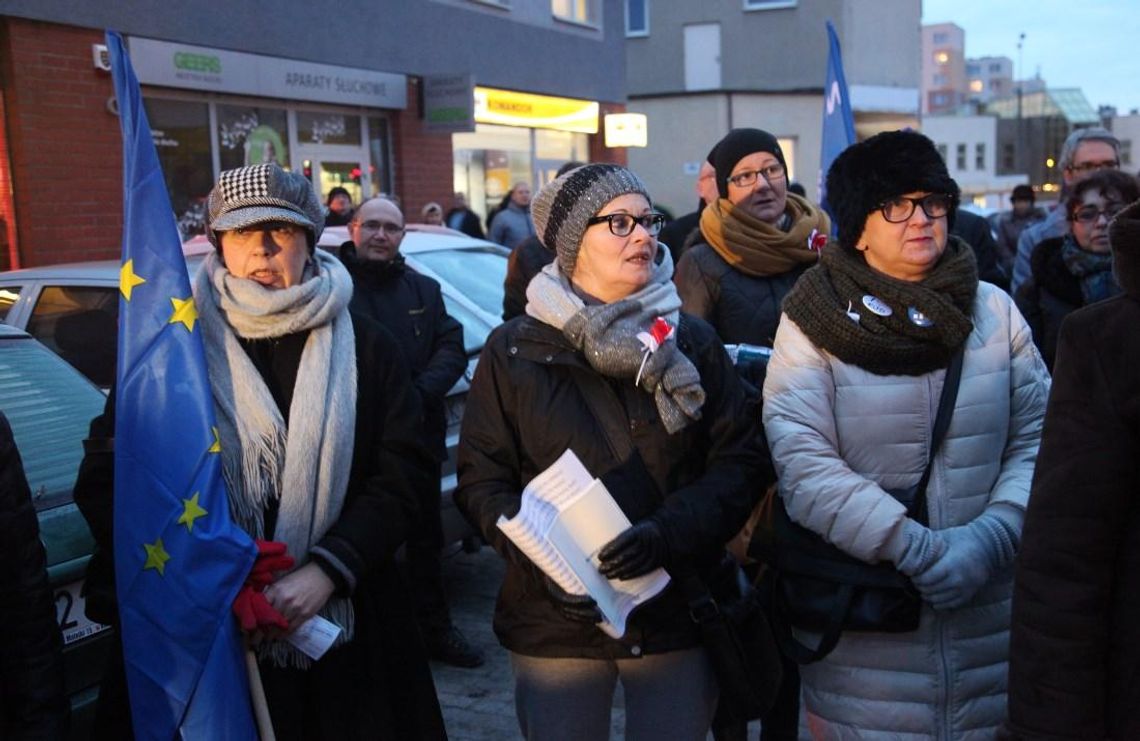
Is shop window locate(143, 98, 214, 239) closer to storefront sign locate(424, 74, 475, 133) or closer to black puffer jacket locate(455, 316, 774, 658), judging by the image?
storefront sign locate(424, 74, 475, 133)

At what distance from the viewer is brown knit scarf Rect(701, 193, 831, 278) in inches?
163

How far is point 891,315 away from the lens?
2.91 metres

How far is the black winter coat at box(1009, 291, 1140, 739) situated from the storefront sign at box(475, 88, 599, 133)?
15063 millimetres

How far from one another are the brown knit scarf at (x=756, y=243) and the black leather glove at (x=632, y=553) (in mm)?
1700

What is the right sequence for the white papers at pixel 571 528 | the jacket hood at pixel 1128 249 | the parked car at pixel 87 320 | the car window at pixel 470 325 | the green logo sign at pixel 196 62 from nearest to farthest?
the jacket hood at pixel 1128 249 < the white papers at pixel 571 528 < the parked car at pixel 87 320 < the car window at pixel 470 325 < the green logo sign at pixel 196 62

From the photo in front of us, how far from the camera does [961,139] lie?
8606 cm

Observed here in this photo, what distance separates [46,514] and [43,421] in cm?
49

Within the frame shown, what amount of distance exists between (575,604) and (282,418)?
2.83 ft

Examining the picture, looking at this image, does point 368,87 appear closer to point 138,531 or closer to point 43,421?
point 43,421

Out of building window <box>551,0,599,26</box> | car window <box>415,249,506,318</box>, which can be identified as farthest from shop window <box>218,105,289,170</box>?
building window <box>551,0,599,26</box>

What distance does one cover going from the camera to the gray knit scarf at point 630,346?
2.80 metres

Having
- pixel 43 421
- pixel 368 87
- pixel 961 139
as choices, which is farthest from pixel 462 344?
pixel 961 139

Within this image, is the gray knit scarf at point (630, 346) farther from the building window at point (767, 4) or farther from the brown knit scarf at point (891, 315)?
the building window at point (767, 4)

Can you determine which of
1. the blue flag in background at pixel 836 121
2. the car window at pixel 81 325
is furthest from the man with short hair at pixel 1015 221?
the car window at pixel 81 325
